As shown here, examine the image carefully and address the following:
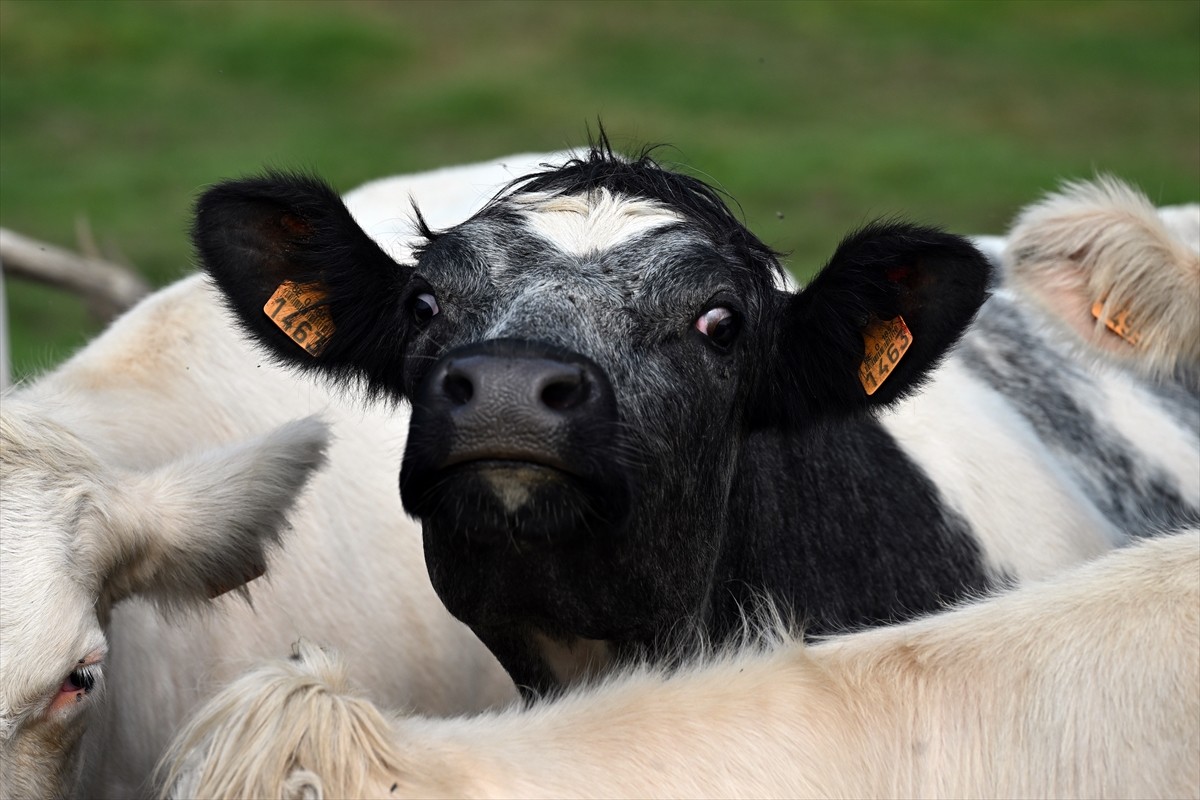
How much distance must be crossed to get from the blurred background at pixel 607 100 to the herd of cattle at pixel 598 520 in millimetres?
7371

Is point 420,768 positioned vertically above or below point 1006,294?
above

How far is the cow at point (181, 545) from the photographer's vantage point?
2.64m

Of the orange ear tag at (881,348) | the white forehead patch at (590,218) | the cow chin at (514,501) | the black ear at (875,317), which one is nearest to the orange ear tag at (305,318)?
the white forehead patch at (590,218)

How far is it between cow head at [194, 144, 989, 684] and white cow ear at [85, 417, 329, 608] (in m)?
0.23

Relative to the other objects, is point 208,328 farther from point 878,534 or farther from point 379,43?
point 379,43

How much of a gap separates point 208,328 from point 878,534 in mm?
1694

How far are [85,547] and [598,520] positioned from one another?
88cm

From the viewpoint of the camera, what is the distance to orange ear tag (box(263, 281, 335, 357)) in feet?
10.5

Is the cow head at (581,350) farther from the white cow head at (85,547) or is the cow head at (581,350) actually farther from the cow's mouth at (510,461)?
the white cow head at (85,547)

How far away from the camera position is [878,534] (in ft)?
11.4

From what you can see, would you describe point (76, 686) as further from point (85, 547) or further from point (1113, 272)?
point (1113, 272)

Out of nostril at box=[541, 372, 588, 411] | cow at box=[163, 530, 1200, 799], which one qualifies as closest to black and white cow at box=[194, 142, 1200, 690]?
nostril at box=[541, 372, 588, 411]

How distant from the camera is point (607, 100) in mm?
17203

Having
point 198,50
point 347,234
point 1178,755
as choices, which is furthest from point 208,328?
point 198,50
